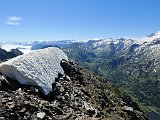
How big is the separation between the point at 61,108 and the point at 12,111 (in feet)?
23.4

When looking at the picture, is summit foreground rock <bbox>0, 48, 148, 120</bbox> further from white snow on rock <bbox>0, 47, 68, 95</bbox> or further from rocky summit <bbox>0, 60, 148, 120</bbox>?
white snow on rock <bbox>0, 47, 68, 95</bbox>

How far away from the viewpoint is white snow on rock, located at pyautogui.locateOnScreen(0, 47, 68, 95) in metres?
37.4

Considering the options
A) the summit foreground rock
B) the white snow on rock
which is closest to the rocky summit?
the summit foreground rock

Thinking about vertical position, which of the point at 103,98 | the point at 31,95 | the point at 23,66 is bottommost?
the point at 103,98

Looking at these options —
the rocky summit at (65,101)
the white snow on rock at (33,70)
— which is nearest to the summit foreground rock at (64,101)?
the rocky summit at (65,101)

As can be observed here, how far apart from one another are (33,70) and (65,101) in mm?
5308

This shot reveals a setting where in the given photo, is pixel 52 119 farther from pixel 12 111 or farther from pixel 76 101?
pixel 76 101

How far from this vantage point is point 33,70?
39.5 meters

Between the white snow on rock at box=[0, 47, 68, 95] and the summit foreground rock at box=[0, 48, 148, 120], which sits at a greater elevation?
the white snow on rock at box=[0, 47, 68, 95]

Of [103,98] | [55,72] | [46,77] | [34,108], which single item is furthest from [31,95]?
[103,98]

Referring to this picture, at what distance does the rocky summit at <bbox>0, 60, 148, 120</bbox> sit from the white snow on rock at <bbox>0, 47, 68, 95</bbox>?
0.68 m

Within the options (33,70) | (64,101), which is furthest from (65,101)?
(33,70)

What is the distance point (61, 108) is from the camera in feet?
122

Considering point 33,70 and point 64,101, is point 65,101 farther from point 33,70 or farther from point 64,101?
point 33,70
